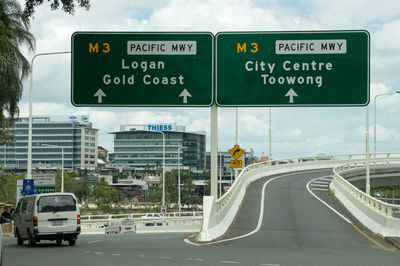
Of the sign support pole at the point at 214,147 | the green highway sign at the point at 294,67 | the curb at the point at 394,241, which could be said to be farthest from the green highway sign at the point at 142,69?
the curb at the point at 394,241

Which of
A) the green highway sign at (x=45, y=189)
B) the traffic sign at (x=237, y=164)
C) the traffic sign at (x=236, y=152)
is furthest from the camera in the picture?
the traffic sign at (x=236, y=152)

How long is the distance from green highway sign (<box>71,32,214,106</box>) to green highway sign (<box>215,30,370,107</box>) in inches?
23.9

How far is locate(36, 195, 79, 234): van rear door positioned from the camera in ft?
81.1

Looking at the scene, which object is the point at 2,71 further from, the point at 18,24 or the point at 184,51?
the point at 184,51

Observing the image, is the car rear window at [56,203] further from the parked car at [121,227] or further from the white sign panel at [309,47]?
the parked car at [121,227]

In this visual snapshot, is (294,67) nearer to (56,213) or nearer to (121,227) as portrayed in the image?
(56,213)

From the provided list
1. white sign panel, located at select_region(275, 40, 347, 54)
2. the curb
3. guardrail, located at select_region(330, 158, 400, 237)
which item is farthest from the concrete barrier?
white sign panel, located at select_region(275, 40, 347, 54)

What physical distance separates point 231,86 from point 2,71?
8.72 metres

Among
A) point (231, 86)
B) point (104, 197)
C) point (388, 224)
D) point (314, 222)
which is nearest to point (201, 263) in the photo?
point (231, 86)

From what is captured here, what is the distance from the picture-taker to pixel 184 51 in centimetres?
2441

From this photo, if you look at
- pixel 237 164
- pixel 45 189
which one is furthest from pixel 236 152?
pixel 45 189

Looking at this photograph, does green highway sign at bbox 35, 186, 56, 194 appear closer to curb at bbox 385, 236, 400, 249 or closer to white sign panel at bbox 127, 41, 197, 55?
white sign panel at bbox 127, 41, 197, 55

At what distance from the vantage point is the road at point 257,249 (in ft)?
53.5

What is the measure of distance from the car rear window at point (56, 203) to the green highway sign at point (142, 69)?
353cm
